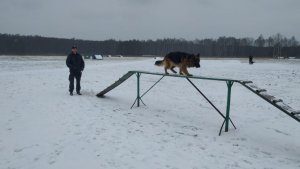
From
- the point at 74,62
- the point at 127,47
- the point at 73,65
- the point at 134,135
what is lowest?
the point at 134,135

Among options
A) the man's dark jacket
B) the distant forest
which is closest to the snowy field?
the man's dark jacket

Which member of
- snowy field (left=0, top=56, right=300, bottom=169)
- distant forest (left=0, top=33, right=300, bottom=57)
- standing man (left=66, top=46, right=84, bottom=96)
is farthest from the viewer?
distant forest (left=0, top=33, right=300, bottom=57)

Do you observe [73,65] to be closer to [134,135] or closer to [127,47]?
[134,135]

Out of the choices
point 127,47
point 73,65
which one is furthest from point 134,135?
point 127,47

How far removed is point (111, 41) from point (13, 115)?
14489 centimetres

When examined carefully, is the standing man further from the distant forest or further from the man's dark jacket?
the distant forest

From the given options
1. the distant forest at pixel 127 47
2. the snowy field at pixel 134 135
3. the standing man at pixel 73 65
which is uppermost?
the distant forest at pixel 127 47

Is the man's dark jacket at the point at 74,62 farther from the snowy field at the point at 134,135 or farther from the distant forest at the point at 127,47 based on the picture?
the distant forest at the point at 127,47

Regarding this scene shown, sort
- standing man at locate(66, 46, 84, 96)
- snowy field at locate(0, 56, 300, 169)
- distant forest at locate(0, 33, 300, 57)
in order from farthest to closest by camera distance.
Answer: distant forest at locate(0, 33, 300, 57), standing man at locate(66, 46, 84, 96), snowy field at locate(0, 56, 300, 169)

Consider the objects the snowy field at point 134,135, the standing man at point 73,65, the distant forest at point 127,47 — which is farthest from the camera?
the distant forest at point 127,47

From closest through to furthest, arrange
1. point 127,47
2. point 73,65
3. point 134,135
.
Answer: point 134,135
point 73,65
point 127,47

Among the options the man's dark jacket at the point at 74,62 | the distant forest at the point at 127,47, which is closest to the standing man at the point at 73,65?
the man's dark jacket at the point at 74,62

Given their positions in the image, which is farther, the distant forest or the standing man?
the distant forest

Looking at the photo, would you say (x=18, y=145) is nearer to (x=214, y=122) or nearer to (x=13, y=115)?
(x=13, y=115)
